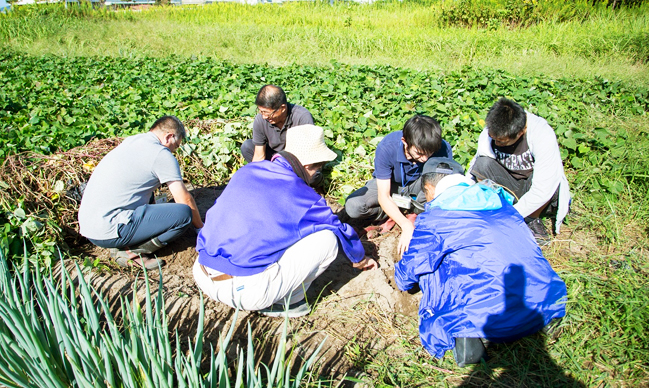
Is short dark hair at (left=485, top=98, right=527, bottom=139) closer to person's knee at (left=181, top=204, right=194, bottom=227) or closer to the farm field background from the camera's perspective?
the farm field background

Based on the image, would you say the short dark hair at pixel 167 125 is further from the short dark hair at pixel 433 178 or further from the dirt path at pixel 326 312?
the short dark hair at pixel 433 178

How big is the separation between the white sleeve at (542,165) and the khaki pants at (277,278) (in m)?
1.39

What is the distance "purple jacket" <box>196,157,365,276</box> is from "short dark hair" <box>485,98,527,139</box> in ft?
4.16

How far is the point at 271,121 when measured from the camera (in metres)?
3.33

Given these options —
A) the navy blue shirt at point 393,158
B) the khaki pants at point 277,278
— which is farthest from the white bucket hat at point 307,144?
the navy blue shirt at point 393,158

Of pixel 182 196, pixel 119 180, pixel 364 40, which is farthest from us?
pixel 364 40

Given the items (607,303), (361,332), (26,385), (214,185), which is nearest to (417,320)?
(361,332)

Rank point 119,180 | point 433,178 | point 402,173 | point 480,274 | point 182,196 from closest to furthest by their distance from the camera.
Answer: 1. point 480,274
2. point 433,178
3. point 119,180
4. point 182,196
5. point 402,173

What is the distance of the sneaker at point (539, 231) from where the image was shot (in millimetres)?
2725

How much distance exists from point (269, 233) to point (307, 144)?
50cm

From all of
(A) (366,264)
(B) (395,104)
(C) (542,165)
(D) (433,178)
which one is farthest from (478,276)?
(B) (395,104)

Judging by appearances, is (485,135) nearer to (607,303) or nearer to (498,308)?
(607,303)

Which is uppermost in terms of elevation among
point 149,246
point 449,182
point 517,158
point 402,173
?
point 449,182

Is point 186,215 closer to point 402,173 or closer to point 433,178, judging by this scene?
point 402,173
